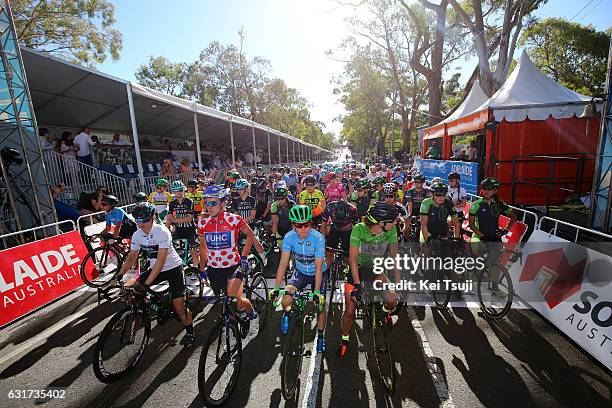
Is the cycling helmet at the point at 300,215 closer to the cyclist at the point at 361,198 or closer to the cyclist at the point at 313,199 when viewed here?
the cyclist at the point at 313,199

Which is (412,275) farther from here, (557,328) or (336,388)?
(336,388)

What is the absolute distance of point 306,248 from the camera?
4.55 metres

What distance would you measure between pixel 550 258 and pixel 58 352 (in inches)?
333

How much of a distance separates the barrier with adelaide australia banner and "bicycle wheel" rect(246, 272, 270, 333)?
14.3 feet

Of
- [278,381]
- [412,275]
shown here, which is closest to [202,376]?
[278,381]

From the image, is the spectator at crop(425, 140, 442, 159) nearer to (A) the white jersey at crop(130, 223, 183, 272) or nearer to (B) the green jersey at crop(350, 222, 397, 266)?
(B) the green jersey at crop(350, 222, 397, 266)

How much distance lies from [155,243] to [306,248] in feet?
7.47

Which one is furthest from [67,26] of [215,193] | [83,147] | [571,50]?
[571,50]

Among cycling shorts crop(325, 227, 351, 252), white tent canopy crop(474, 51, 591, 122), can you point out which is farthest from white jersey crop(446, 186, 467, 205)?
white tent canopy crop(474, 51, 591, 122)

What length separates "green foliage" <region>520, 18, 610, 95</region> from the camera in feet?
111

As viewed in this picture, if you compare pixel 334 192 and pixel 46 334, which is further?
pixel 334 192

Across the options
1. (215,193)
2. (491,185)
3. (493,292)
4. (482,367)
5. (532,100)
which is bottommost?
(482,367)

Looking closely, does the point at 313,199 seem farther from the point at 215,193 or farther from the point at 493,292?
the point at 493,292

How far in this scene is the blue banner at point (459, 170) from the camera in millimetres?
12933
